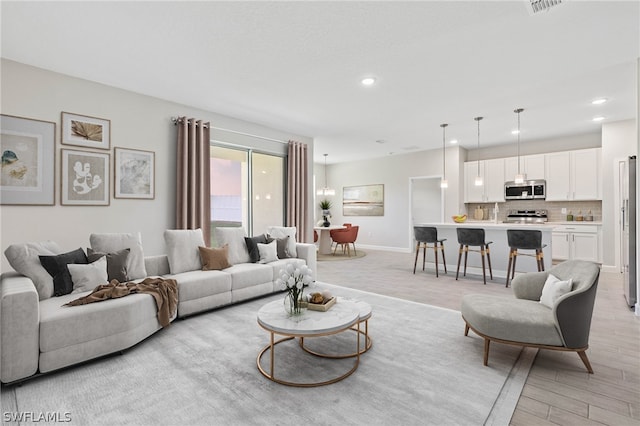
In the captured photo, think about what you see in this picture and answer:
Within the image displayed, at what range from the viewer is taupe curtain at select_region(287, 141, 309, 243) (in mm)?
6453

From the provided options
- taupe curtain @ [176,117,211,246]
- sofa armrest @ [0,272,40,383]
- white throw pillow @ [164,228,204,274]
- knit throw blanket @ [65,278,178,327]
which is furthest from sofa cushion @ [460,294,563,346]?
taupe curtain @ [176,117,211,246]

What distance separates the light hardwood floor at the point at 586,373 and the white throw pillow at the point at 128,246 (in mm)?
2998

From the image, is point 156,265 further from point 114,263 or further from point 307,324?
point 307,324

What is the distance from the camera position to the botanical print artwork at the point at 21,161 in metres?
3.35

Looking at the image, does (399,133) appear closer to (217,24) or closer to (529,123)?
(529,123)

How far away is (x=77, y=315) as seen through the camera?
2400 millimetres

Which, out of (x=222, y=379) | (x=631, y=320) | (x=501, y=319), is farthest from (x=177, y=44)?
(x=631, y=320)

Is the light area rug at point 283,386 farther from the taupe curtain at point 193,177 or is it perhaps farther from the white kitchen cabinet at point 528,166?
the white kitchen cabinet at point 528,166

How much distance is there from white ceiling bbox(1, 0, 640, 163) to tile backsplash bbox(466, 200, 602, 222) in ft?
7.97

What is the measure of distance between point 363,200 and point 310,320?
788cm

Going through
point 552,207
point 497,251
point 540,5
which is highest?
point 540,5

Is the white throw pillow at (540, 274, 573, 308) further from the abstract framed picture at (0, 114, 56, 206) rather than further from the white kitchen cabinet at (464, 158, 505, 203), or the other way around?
the white kitchen cabinet at (464, 158, 505, 203)

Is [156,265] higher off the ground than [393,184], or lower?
lower

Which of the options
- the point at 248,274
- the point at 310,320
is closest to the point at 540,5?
the point at 310,320
